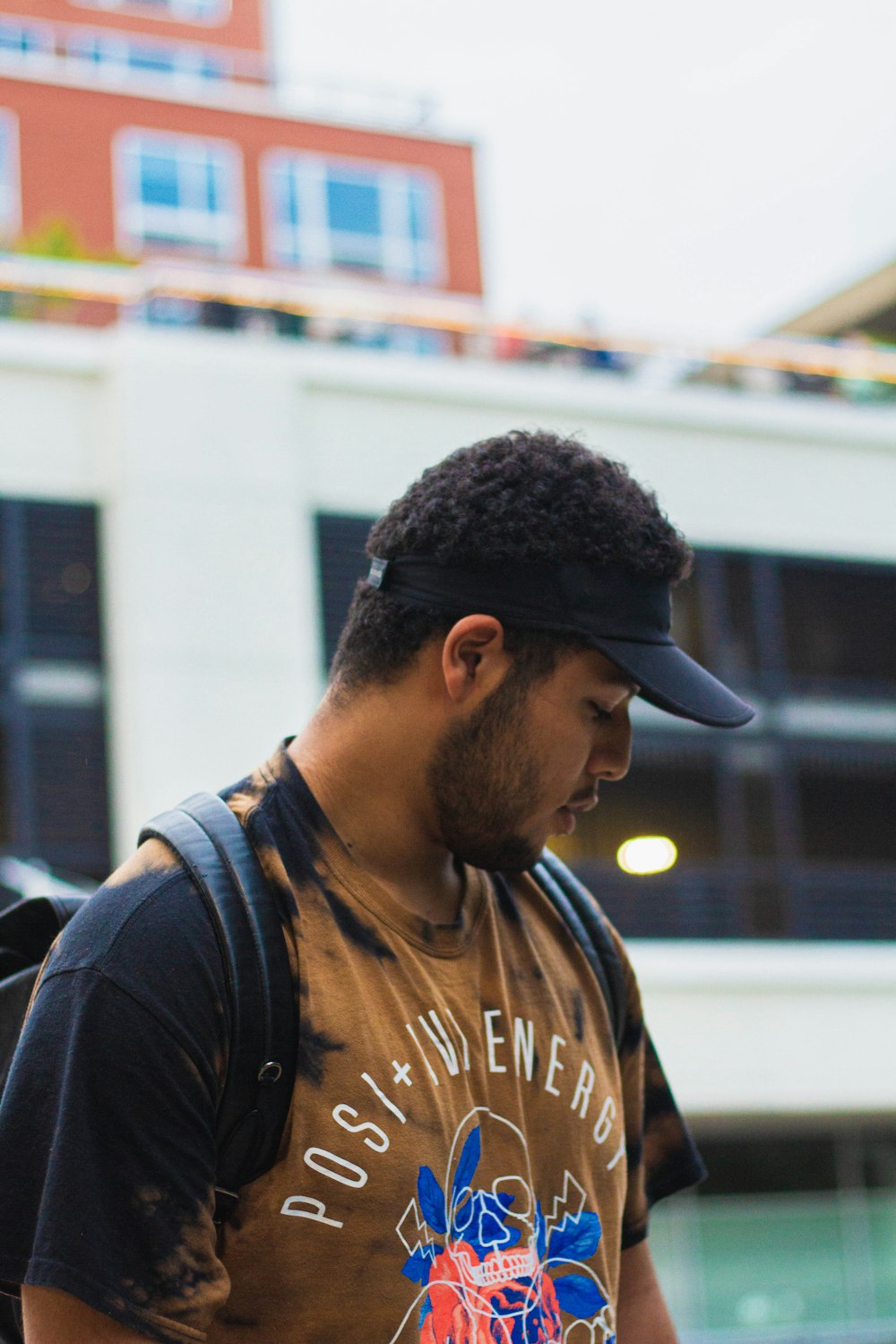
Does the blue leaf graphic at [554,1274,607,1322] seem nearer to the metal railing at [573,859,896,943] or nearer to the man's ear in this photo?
the man's ear

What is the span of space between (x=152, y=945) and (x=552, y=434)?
907 millimetres

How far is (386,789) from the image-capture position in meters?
2.32

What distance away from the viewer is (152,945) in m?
1.97

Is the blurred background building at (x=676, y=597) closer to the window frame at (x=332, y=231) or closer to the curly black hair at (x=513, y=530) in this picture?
the curly black hair at (x=513, y=530)

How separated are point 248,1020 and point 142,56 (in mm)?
32702

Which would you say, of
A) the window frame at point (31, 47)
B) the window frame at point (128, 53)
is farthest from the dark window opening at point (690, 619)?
the window frame at point (128, 53)

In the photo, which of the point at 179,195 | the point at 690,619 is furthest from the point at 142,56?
the point at 690,619

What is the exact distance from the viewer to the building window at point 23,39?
27.8 m

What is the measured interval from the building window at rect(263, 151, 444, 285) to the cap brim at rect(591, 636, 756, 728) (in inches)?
1015

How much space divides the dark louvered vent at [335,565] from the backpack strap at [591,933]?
1111 cm

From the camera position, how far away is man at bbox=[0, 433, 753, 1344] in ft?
6.25

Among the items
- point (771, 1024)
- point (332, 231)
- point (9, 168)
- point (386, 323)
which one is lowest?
point (771, 1024)

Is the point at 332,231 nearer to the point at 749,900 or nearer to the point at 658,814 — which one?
the point at 658,814

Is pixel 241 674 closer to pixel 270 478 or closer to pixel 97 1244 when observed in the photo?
pixel 270 478
